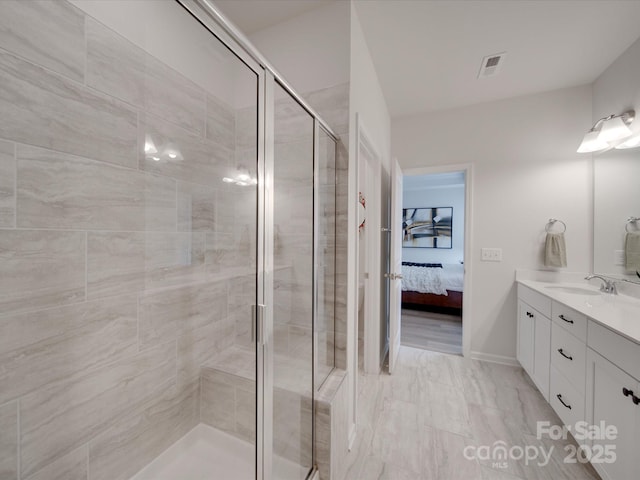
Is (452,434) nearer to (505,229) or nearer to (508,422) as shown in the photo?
(508,422)

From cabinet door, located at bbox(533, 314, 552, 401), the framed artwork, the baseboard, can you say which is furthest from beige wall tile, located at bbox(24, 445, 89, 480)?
the framed artwork

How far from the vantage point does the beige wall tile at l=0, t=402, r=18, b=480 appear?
2.72 feet

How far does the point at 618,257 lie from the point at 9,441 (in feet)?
11.9

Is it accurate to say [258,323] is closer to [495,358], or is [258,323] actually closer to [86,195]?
[86,195]

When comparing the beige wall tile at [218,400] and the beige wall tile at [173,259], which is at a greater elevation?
the beige wall tile at [173,259]

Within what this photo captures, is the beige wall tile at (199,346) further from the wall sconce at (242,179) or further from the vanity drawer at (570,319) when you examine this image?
the vanity drawer at (570,319)

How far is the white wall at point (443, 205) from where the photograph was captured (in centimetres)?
564

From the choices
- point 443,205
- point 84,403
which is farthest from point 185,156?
point 443,205

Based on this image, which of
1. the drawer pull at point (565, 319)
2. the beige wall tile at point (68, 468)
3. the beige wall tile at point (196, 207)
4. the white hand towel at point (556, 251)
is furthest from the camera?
the white hand towel at point (556, 251)

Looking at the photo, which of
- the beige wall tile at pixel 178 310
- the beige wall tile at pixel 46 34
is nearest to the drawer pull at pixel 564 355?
the beige wall tile at pixel 178 310

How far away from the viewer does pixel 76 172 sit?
0.99m

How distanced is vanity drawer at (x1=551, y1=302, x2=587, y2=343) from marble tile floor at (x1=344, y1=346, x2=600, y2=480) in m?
0.71

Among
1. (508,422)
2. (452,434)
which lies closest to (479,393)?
(508,422)

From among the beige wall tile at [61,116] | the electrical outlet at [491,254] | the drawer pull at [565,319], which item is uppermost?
the beige wall tile at [61,116]
